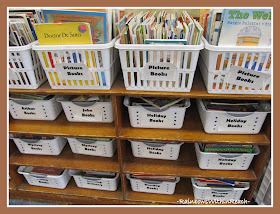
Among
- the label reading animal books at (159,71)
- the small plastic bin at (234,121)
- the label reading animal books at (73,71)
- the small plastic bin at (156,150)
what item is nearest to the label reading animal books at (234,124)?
the small plastic bin at (234,121)

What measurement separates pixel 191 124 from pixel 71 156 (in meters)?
0.93

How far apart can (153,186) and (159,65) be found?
981 millimetres

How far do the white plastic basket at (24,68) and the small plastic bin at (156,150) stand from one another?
2.34ft

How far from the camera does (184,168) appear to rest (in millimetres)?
1419

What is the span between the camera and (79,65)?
1.04 metres

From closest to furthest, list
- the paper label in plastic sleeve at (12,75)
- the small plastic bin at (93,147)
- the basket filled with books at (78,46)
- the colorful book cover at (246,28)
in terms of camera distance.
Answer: the colorful book cover at (246,28) < the basket filled with books at (78,46) < the paper label in plastic sleeve at (12,75) < the small plastic bin at (93,147)

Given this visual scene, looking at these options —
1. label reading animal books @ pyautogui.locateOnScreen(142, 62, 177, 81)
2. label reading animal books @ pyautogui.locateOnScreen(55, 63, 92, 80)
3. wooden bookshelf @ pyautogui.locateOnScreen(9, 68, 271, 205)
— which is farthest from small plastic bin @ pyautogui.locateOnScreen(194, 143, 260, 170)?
label reading animal books @ pyautogui.locateOnScreen(55, 63, 92, 80)

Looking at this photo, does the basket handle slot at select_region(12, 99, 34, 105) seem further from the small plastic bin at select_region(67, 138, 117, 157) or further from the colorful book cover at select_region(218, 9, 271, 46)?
the colorful book cover at select_region(218, 9, 271, 46)

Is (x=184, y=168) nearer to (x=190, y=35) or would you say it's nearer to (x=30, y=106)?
(x=190, y=35)

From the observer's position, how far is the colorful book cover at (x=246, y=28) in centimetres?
85

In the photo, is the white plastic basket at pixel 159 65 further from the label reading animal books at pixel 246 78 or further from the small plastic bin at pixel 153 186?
the small plastic bin at pixel 153 186

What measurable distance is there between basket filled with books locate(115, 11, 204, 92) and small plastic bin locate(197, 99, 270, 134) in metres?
0.27

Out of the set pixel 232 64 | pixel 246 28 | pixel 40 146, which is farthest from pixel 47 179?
pixel 246 28

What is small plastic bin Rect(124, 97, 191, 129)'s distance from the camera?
1206 millimetres
